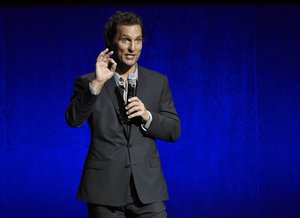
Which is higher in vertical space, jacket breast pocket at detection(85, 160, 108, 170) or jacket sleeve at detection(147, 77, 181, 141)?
jacket sleeve at detection(147, 77, 181, 141)

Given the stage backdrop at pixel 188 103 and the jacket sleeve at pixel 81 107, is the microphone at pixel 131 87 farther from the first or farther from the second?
the stage backdrop at pixel 188 103

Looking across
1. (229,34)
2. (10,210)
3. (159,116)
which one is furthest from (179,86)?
(159,116)

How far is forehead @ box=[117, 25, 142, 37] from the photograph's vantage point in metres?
2.24

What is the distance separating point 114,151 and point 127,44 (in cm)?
41

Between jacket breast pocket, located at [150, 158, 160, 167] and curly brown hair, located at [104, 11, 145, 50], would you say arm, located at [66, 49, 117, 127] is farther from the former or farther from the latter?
jacket breast pocket, located at [150, 158, 160, 167]

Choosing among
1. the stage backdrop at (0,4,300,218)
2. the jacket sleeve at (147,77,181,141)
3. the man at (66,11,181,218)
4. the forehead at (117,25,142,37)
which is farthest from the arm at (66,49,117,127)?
the stage backdrop at (0,4,300,218)

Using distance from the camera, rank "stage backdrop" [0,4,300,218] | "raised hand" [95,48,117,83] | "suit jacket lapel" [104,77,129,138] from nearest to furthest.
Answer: "raised hand" [95,48,117,83] < "suit jacket lapel" [104,77,129,138] < "stage backdrop" [0,4,300,218]

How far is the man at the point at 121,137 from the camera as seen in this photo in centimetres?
216

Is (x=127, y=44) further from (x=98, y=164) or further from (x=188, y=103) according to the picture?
→ (x=188, y=103)

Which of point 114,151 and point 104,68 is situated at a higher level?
point 104,68

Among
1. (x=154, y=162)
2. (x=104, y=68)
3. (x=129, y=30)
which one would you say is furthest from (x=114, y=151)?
(x=129, y=30)

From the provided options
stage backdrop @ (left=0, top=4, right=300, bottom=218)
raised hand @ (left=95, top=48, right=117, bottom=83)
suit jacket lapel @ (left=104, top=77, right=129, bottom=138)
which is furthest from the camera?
stage backdrop @ (left=0, top=4, right=300, bottom=218)

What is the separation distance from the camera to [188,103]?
4188mm

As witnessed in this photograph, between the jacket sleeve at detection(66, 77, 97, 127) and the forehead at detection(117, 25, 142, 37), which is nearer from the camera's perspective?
the jacket sleeve at detection(66, 77, 97, 127)
